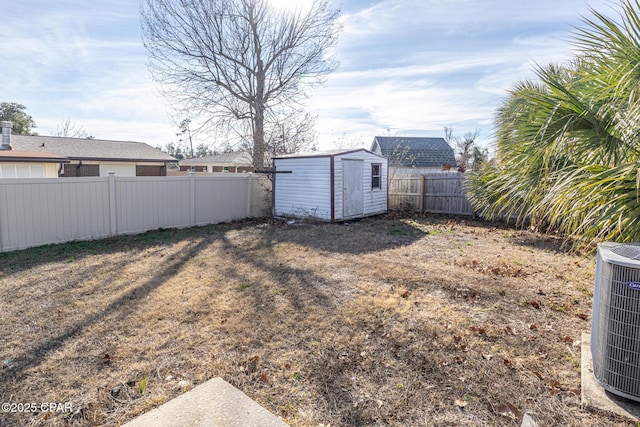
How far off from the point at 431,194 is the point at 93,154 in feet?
55.0

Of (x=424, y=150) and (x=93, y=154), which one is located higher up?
(x=424, y=150)

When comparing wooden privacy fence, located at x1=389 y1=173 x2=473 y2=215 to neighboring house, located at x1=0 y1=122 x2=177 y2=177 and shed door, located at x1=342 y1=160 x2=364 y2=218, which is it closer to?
shed door, located at x1=342 y1=160 x2=364 y2=218

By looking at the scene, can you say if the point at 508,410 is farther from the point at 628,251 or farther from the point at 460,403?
the point at 628,251

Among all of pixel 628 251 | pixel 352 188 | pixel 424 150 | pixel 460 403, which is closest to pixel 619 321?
pixel 628 251

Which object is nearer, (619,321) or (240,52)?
(619,321)

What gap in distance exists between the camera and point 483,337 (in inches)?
130

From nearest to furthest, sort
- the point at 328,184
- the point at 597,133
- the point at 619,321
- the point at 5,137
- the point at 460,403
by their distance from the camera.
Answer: the point at 619,321 → the point at 460,403 → the point at 597,133 → the point at 328,184 → the point at 5,137

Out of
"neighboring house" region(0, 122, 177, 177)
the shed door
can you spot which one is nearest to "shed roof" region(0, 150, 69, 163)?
"neighboring house" region(0, 122, 177, 177)

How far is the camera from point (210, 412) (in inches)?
88.2

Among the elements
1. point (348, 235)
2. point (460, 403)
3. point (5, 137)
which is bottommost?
point (460, 403)

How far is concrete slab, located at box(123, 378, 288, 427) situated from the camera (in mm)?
2133

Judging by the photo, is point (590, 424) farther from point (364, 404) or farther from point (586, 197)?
point (586, 197)

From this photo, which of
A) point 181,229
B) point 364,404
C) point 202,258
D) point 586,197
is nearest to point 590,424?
point 364,404

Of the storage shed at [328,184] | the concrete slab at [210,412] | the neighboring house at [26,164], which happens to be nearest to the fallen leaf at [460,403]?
the concrete slab at [210,412]
